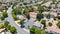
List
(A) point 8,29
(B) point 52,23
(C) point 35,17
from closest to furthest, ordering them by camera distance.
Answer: (A) point 8,29, (B) point 52,23, (C) point 35,17

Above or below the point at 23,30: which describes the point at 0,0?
above

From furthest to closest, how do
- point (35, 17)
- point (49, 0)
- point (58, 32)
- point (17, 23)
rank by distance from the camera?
1. point (49, 0)
2. point (35, 17)
3. point (17, 23)
4. point (58, 32)

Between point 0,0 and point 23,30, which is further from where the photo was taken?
point 0,0

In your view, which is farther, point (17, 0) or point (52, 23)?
point (17, 0)

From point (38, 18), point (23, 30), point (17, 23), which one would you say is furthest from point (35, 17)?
point (23, 30)

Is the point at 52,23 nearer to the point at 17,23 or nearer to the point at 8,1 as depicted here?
the point at 17,23

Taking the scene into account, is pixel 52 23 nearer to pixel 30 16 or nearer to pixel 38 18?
pixel 38 18

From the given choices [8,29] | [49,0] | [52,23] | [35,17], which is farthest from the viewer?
[49,0]

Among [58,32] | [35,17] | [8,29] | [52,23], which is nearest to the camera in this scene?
[58,32]

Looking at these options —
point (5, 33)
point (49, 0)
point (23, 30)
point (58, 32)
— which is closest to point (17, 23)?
point (23, 30)
